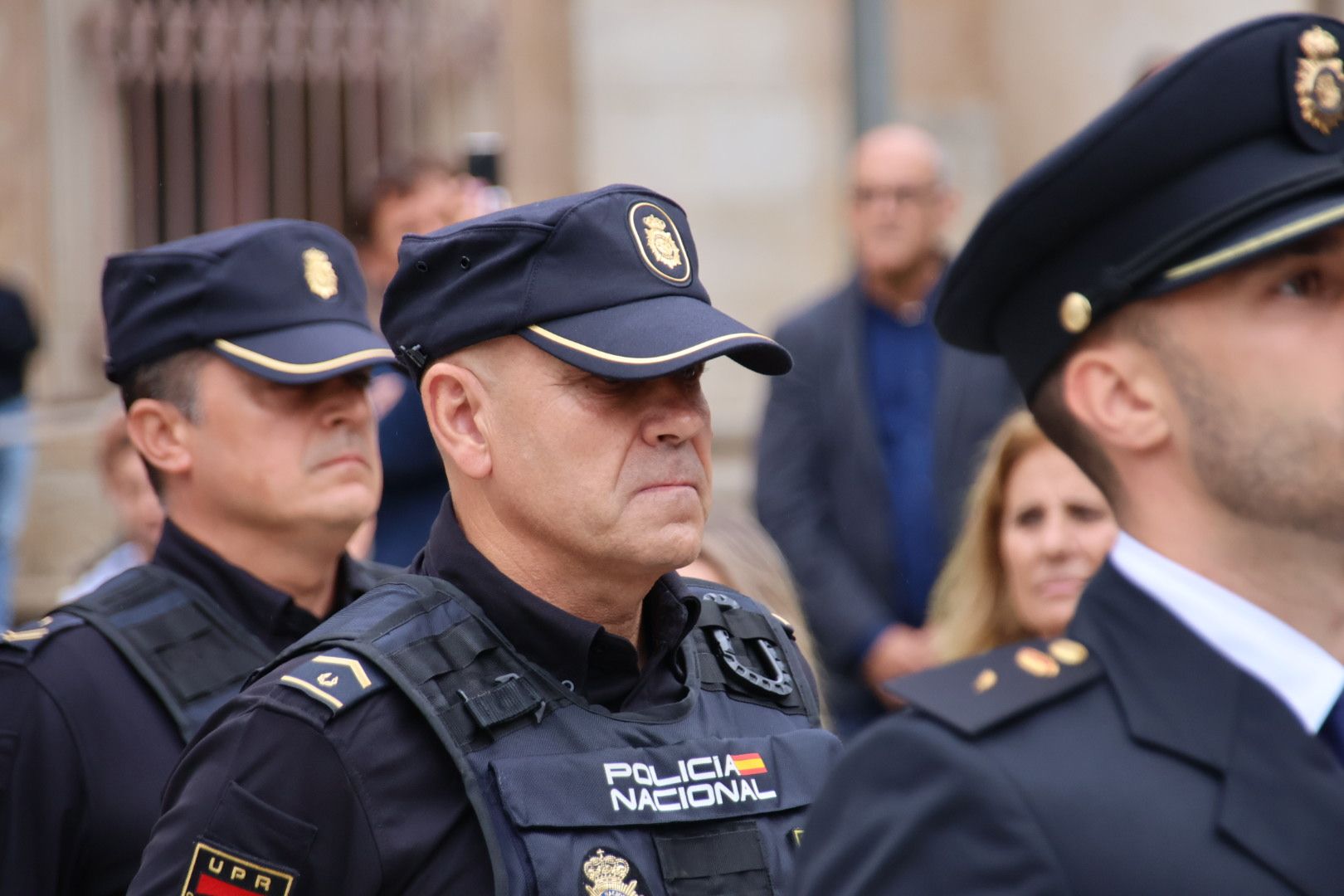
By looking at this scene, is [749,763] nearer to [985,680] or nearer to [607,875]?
[607,875]

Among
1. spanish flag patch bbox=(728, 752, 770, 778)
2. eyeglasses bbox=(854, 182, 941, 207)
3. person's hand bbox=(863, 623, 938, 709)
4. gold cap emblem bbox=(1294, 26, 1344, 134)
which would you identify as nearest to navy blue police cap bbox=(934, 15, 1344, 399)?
gold cap emblem bbox=(1294, 26, 1344, 134)

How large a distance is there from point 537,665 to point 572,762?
0.58 ft

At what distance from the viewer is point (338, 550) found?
333 centimetres

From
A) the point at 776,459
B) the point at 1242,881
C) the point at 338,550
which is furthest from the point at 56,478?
the point at 1242,881

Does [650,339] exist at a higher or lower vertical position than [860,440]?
higher

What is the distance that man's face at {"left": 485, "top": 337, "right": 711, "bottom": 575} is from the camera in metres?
2.45

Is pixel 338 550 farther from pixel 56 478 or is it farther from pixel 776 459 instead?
pixel 56 478

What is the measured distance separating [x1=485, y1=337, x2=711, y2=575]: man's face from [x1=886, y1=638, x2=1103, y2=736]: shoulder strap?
0.62 metres

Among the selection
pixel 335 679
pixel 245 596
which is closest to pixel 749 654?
pixel 335 679

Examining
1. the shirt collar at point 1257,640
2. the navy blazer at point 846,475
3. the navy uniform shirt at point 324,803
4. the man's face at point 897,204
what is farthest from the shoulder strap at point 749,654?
the man's face at point 897,204

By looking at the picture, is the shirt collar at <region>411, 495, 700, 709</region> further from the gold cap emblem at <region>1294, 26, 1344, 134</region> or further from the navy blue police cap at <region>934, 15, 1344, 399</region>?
the gold cap emblem at <region>1294, 26, 1344, 134</region>

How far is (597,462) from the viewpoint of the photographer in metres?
2.45

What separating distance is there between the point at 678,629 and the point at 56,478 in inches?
251

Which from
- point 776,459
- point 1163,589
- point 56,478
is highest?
point 1163,589
